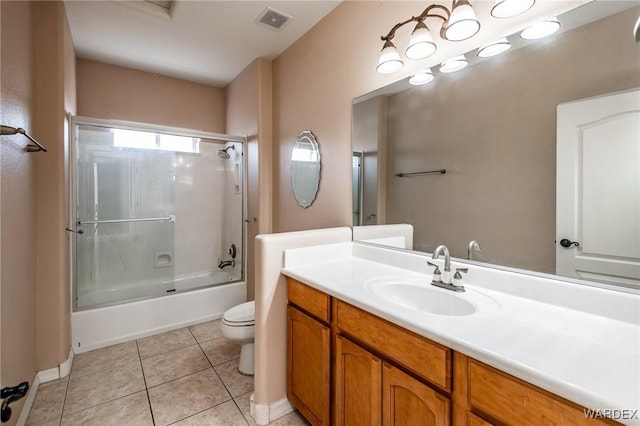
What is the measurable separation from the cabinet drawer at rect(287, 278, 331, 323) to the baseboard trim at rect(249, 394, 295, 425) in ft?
1.94

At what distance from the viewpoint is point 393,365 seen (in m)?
1.00

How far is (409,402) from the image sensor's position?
95 centimetres

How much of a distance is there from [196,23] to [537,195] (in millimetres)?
2660

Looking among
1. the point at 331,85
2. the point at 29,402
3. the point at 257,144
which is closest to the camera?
the point at 29,402

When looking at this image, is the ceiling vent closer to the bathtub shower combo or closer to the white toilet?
the bathtub shower combo

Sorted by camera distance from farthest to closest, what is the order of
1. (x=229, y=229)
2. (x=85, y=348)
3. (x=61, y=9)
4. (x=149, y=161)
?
(x=229, y=229)
(x=149, y=161)
(x=85, y=348)
(x=61, y=9)

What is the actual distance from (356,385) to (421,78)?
5.07 ft

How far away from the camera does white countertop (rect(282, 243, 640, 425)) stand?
2.02 feet

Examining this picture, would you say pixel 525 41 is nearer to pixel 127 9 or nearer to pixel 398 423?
pixel 398 423

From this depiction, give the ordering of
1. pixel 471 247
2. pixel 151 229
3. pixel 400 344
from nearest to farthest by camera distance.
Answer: pixel 400 344 → pixel 471 247 → pixel 151 229

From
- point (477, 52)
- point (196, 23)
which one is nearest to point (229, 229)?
point (196, 23)

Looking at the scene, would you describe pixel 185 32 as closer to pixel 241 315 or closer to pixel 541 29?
pixel 241 315

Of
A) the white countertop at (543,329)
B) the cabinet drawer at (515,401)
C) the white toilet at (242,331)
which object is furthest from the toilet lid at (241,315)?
the cabinet drawer at (515,401)

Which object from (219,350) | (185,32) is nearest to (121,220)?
(219,350)
